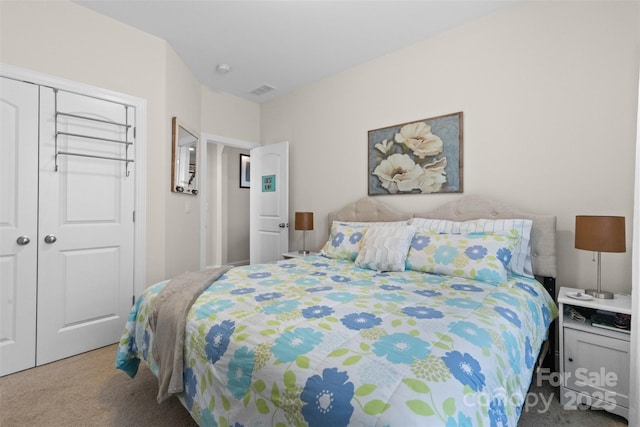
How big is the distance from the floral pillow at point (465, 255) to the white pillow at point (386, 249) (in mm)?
74

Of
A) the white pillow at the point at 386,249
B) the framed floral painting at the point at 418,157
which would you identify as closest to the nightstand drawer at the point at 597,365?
the white pillow at the point at 386,249

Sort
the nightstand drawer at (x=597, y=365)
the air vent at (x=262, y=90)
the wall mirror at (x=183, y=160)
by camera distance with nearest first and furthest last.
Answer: the nightstand drawer at (x=597, y=365)
the wall mirror at (x=183, y=160)
the air vent at (x=262, y=90)

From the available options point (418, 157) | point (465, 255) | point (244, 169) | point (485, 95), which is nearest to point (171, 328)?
point (465, 255)

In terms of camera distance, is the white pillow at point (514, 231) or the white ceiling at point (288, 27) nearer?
the white pillow at point (514, 231)

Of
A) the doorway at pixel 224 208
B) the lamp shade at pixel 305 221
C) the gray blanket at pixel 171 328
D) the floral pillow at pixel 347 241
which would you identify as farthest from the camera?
the doorway at pixel 224 208

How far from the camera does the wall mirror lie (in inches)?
119

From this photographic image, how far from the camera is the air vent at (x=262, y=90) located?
3865mm

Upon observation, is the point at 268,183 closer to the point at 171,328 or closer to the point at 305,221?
the point at 305,221

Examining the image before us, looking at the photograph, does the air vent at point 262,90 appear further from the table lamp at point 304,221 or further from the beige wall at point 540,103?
the table lamp at point 304,221

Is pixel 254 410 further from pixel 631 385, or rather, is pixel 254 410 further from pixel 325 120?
pixel 325 120

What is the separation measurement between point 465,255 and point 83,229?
9.50ft

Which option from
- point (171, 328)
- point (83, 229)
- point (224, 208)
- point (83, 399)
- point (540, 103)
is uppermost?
point (540, 103)

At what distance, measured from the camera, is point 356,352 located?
0.94m

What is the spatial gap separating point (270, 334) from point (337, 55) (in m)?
2.92
